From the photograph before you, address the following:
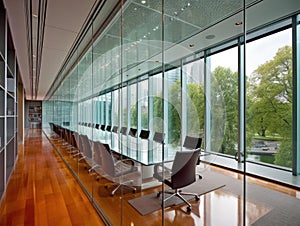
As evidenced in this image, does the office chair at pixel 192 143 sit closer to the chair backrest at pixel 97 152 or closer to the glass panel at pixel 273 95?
the glass panel at pixel 273 95

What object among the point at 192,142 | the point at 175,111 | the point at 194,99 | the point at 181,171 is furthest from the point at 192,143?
the point at 181,171

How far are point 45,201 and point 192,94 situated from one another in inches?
144

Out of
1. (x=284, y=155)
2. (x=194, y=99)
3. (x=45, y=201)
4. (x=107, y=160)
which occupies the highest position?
(x=194, y=99)

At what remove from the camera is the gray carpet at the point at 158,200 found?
2.41 metres

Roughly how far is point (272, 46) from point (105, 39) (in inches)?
112

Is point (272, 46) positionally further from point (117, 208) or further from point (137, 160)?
point (117, 208)

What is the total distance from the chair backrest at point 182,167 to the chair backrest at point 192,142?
3.19 ft

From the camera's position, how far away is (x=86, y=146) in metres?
3.72

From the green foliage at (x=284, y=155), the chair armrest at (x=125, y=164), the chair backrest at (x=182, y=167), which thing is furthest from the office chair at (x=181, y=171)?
the green foliage at (x=284, y=155)

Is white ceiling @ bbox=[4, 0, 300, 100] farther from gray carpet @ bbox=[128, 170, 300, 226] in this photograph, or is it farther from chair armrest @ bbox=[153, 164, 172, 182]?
chair armrest @ bbox=[153, 164, 172, 182]

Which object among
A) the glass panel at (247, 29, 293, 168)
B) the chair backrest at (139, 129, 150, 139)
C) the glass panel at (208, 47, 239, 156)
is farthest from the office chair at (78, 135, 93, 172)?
the glass panel at (247, 29, 293, 168)

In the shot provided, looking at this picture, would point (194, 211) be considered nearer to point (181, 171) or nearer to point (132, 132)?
point (181, 171)

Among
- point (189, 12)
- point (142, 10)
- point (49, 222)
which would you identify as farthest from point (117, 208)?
point (189, 12)

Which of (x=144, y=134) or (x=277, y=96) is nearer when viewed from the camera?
(x=277, y=96)
